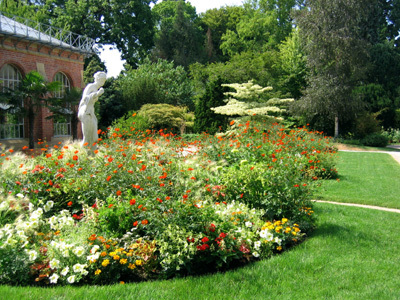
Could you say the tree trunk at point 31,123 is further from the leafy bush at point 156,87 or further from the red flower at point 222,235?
the red flower at point 222,235

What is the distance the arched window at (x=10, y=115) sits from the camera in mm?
16891

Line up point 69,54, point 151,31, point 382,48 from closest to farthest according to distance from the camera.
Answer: point 69,54, point 382,48, point 151,31

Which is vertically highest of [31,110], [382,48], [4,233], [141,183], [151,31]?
[151,31]

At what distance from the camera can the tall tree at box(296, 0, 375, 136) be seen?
859 inches

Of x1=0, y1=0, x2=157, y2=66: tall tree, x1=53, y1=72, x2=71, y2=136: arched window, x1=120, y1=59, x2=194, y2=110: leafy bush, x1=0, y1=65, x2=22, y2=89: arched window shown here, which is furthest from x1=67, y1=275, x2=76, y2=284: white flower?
x1=0, y1=0, x2=157, y2=66: tall tree

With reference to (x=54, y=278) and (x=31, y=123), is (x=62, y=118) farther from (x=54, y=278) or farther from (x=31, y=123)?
(x=54, y=278)

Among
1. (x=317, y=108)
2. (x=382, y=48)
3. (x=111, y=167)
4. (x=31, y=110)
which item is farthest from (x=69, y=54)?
(x=382, y=48)

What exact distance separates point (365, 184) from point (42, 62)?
16.3 meters

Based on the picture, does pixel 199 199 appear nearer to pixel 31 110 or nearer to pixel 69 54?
pixel 31 110

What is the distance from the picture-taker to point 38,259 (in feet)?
13.9

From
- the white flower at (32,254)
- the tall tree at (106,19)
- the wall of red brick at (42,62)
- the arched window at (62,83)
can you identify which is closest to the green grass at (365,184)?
the white flower at (32,254)

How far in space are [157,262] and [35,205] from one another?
2.50 m

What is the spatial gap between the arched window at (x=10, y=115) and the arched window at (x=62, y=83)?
2.86 meters

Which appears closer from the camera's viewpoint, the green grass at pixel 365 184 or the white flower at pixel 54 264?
the white flower at pixel 54 264
